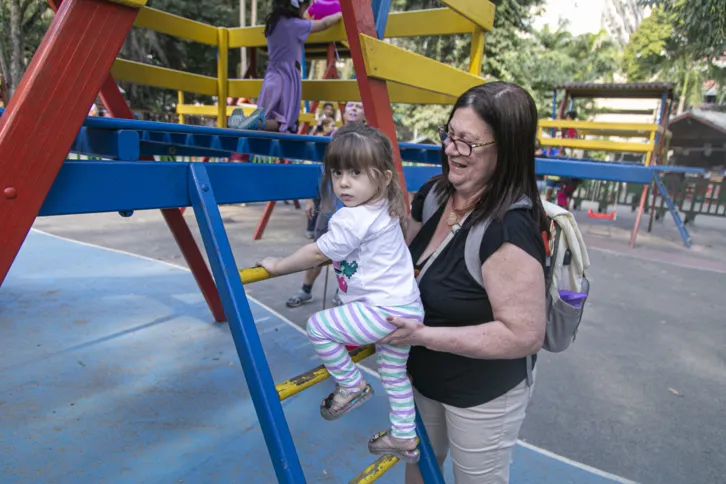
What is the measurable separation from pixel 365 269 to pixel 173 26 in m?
3.13

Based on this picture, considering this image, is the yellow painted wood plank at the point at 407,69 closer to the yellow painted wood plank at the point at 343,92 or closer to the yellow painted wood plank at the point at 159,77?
the yellow painted wood plank at the point at 343,92

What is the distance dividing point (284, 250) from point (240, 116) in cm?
367

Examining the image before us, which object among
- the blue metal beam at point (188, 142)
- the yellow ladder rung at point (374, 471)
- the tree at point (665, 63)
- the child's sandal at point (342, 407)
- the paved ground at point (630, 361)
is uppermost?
the tree at point (665, 63)

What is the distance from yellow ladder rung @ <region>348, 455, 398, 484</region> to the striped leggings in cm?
13

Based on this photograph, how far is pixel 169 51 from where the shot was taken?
1956 cm

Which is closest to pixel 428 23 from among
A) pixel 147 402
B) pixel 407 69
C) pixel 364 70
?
pixel 407 69

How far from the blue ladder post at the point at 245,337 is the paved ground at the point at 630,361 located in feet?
5.48

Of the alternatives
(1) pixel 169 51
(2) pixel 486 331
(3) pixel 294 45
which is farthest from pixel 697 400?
(1) pixel 169 51

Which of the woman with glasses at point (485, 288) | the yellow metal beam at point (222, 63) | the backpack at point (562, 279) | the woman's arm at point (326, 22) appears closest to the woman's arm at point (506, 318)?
the woman with glasses at point (485, 288)

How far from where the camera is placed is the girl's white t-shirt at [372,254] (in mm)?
1390

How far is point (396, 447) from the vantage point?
1497 millimetres

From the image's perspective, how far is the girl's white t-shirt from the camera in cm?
139

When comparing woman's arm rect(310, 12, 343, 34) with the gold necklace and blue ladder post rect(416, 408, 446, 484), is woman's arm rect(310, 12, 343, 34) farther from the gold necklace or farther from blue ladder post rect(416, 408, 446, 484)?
blue ladder post rect(416, 408, 446, 484)

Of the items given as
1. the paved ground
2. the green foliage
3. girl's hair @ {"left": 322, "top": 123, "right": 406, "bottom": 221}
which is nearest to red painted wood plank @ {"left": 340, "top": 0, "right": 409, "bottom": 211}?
girl's hair @ {"left": 322, "top": 123, "right": 406, "bottom": 221}
